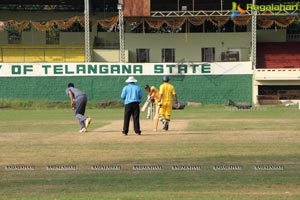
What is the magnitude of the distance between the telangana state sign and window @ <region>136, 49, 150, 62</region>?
579 centimetres

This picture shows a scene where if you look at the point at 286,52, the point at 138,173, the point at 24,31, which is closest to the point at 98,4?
the point at 24,31

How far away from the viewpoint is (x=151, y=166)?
1210 centimetres

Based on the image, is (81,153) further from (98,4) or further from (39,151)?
(98,4)

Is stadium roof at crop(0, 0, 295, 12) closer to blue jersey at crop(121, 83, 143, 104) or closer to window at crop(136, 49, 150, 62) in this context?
window at crop(136, 49, 150, 62)

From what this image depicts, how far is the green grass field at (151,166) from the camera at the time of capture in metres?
9.30

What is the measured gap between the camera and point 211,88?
2103 inches

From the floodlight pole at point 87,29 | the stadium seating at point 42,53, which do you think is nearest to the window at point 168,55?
the stadium seating at point 42,53

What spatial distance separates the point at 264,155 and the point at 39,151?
196 inches

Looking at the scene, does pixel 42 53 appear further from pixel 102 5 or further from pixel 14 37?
pixel 102 5

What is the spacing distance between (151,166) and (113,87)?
137 feet

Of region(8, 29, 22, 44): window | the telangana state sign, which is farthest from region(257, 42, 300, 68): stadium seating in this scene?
region(8, 29, 22, 44): window

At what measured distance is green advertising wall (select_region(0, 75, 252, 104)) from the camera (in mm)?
53406

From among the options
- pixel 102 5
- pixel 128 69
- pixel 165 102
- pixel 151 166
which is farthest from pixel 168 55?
pixel 151 166

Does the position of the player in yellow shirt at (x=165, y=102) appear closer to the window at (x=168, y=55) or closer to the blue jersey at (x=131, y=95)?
the blue jersey at (x=131, y=95)
